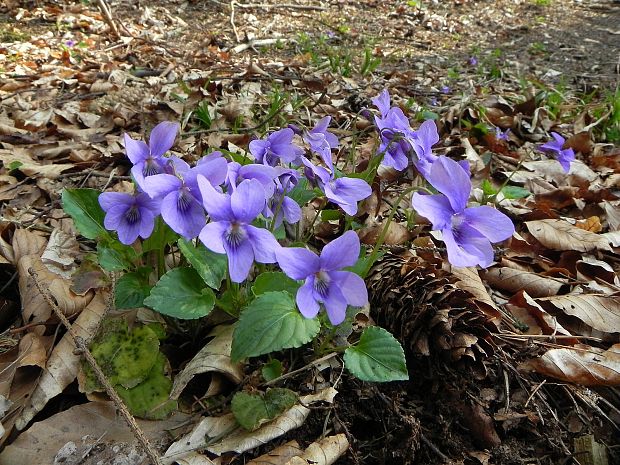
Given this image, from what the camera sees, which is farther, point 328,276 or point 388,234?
point 388,234

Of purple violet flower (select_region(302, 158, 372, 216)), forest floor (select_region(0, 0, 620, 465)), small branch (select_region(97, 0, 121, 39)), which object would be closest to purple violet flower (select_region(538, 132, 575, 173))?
forest floor (select_region(0, 0, 620, 465))

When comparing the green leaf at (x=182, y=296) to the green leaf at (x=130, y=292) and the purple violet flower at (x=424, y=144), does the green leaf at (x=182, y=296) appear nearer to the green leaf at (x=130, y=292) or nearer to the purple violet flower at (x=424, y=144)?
the green leaf at (x=130, y=292)

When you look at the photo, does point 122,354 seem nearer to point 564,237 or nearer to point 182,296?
point 182,296

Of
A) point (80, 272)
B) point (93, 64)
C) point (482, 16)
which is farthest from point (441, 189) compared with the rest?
point (482, 16)

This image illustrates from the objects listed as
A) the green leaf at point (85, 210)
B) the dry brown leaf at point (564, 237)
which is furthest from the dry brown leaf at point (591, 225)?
the green leaf at point (85, 210)

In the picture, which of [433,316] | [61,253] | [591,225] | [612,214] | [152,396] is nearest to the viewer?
[152,396]

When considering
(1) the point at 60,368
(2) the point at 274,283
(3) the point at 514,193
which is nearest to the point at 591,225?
(3) the point at 514,193
